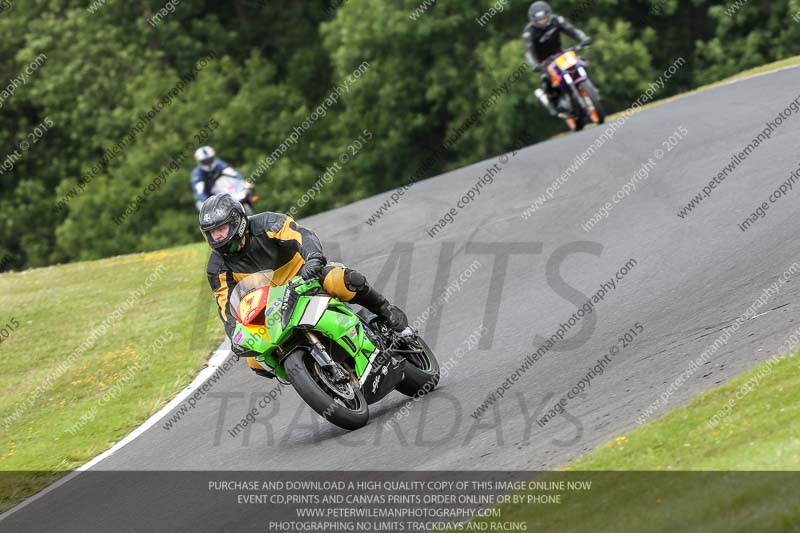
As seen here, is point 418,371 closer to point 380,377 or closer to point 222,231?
point 380,377

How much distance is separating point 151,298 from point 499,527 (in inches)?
447

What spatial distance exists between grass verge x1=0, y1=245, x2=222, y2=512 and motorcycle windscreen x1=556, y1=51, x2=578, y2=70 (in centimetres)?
671

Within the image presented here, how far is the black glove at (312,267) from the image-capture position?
8695mm

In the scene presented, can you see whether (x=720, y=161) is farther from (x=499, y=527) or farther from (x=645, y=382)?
(x=499, y=527)

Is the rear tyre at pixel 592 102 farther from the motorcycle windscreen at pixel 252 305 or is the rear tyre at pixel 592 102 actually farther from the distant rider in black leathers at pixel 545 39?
the motorcycle windscreen at pixel 252 305

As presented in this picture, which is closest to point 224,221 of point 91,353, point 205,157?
point 91,353

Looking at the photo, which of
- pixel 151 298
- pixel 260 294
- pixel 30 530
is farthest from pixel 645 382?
pixel 151 298

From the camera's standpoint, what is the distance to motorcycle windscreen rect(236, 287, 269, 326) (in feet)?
28.4

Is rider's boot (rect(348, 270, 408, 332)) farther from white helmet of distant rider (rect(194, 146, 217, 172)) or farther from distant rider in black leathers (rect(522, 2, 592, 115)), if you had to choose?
distant rider in black leathers (rect(522, 2, 592, 115))

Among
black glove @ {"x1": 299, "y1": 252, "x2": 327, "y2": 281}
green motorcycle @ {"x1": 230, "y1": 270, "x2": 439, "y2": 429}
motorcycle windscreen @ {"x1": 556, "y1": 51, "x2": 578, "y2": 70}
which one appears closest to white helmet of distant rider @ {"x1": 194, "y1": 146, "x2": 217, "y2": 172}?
motorcycle windscreen @ {"x1": 556, "y1": 51, "x2": 578, "y2": 70}

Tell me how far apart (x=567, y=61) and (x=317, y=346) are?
12269mm

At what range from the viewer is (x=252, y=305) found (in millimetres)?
8703

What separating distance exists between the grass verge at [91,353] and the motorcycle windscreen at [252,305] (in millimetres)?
2703

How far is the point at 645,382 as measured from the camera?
860 cm
